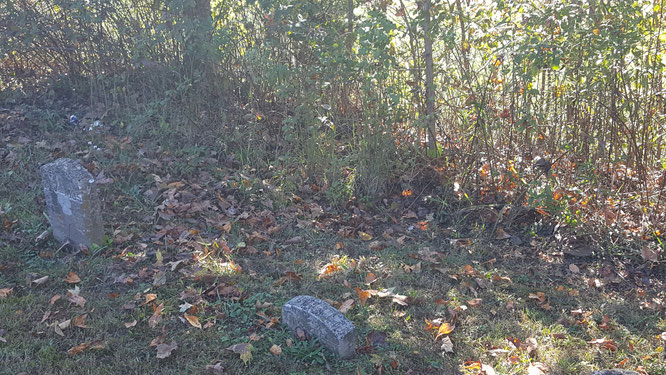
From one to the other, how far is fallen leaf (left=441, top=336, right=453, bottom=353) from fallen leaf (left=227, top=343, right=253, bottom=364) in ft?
4.17

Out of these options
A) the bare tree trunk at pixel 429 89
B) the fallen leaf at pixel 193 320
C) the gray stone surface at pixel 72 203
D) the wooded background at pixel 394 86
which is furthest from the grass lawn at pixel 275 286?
the bare tree trunk at pixel 429 89

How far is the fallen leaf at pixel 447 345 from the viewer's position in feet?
12.3

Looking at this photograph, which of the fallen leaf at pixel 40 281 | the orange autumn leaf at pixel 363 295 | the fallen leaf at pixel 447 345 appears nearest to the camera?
Result: the fallen leaf at pixel 447 345

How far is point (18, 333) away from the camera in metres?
3.77

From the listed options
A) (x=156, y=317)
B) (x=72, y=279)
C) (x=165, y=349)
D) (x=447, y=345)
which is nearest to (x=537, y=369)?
(x=447, y=345)

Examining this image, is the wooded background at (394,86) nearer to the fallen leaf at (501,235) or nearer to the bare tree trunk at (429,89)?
the bare tree trunk at (429,89)

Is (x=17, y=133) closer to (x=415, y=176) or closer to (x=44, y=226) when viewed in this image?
(x=44, y=226)

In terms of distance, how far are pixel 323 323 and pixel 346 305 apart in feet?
1.78

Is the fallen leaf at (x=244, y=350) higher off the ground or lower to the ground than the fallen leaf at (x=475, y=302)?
higher

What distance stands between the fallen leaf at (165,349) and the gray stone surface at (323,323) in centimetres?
74

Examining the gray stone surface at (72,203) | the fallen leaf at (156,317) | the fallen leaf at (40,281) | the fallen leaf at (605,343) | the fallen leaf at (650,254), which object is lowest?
the fallen leaf at (605,343)

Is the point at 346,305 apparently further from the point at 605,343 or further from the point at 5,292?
the point at 5,292

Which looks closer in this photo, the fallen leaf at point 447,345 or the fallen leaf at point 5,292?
the fallen leaf at point 447,345

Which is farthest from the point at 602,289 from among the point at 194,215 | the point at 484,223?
the point at 194,215
